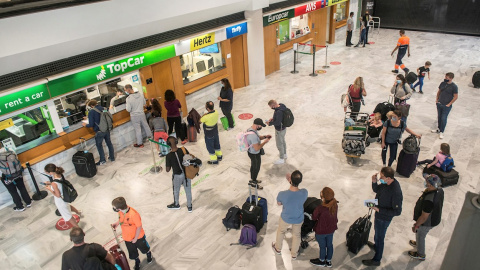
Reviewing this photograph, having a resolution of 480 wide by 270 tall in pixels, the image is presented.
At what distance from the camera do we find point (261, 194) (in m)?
7.80

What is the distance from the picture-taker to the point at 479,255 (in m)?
1.53

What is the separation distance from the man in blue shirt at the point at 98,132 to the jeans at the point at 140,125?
0.87m

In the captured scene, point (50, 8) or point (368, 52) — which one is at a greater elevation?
point (50, 8)

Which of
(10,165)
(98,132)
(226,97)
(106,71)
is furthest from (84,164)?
(226,97)

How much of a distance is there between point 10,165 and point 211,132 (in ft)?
14.2

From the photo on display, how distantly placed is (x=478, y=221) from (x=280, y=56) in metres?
15.0

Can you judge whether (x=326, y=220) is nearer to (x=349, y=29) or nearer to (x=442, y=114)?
(x=442, y=114)

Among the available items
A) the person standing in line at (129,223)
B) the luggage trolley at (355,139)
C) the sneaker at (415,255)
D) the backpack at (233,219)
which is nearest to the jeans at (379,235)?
the sneaker at (415,255)

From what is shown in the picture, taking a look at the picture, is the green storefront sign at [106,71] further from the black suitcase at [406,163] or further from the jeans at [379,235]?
the jeans at [379,235]

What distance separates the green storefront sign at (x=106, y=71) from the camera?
826 cm

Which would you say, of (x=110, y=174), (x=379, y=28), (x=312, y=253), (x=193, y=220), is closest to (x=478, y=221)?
(x=312, y=253)

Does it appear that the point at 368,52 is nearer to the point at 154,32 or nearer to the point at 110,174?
the point at 154,32

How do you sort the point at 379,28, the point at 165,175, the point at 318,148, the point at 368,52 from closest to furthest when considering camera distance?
the point at 165,175
the point at 318,148
the point at 368,52
the point at 379,28

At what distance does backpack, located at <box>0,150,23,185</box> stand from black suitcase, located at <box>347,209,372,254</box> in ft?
22.5
